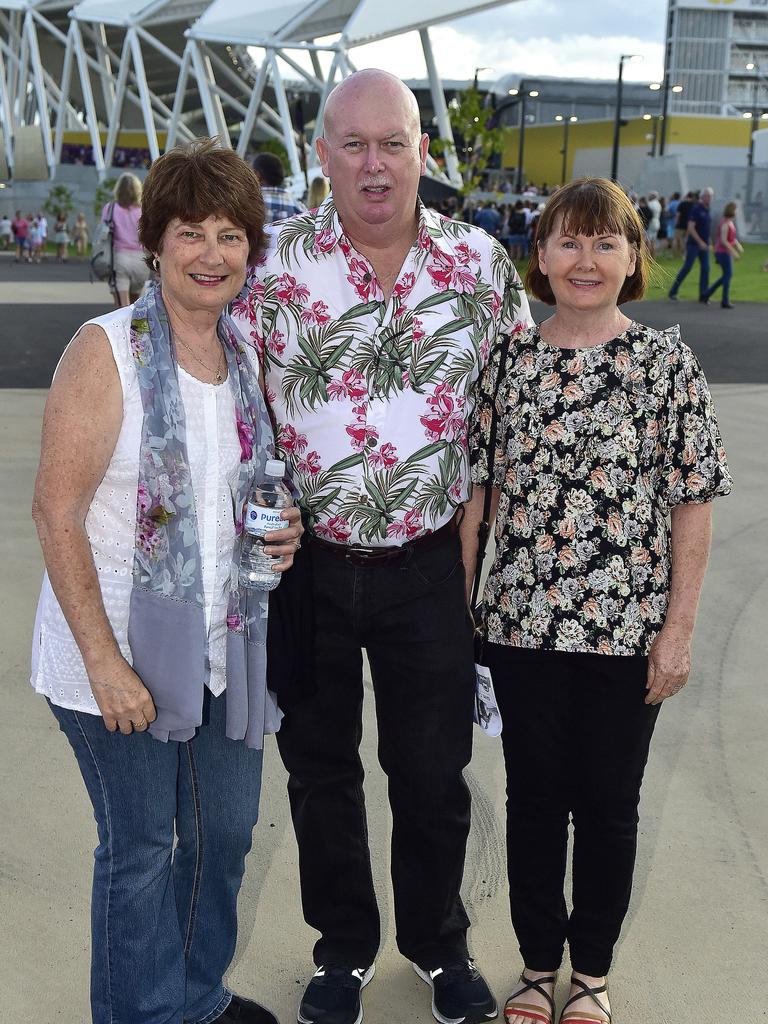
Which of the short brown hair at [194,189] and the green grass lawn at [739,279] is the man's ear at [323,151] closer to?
the short brown hair at [194,189]

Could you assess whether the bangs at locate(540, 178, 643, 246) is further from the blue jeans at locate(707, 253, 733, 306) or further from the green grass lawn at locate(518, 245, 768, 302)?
the blue jeans at locate(707, 253, 733, 306)

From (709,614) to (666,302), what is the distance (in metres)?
16.0

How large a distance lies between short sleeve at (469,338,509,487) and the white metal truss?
18.8 metres

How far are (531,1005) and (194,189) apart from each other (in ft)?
6.86

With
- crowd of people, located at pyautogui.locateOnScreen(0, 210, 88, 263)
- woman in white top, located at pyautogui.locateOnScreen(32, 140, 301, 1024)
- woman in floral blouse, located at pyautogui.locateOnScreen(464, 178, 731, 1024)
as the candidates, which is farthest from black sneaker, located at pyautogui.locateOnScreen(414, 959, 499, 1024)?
crowd of people, located at pyautogui.locateOnScreen(0, 210, 88, 263)

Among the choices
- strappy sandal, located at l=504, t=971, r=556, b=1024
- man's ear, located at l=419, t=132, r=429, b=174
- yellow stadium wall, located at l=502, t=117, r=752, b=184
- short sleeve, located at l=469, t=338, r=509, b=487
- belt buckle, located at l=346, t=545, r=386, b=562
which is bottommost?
strappy sandal, located at l=504, t=971, r=556, b=1024

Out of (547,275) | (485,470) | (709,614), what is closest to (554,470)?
(485,470)

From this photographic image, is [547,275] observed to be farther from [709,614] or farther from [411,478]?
[709,614]

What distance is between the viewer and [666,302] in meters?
20.2

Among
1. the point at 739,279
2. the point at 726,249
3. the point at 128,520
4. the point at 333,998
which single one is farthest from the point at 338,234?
the point at 739,279

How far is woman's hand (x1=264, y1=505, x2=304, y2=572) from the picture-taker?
7.39 ft

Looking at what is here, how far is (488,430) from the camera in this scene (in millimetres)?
2617

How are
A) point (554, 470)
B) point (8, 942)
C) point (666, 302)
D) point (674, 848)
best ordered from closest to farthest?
point (554, 470) → point (8, 942) → point (674, 848) → point (666, 302)

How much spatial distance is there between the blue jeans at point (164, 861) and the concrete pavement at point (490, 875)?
15.0 inches
